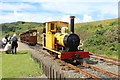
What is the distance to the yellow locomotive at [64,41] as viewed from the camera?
369 inches

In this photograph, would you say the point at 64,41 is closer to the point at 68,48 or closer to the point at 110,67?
the point at 68,48

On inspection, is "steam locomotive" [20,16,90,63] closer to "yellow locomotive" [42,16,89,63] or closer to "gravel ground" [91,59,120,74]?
"yellow locomotive" [42,16,89,63]

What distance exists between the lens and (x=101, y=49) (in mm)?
16125

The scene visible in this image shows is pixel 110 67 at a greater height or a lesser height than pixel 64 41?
lesser

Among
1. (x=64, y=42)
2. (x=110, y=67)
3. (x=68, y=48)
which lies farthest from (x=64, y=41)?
(x=110, y=67)

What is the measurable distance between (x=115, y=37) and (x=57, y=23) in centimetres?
887

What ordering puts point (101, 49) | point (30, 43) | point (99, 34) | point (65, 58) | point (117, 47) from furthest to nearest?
point (30, 43)
point (99, 34)
point (101, 49)
point (117, 47)
point (65, 58)

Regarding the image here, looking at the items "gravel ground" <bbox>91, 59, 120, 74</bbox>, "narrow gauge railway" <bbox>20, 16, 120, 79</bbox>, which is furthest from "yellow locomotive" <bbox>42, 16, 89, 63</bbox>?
"gravel ground" <bbox>91, 59, 120, 74</bbox>

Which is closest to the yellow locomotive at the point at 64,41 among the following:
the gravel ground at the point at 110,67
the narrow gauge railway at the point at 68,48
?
the narrow gauge railway at the point at 68,48

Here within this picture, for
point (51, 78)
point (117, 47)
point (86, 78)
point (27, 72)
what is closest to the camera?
point (86, 78)

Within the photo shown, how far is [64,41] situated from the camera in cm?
978

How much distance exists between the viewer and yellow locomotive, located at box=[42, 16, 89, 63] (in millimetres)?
9367

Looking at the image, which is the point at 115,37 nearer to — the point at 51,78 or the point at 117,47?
the point at 117,47

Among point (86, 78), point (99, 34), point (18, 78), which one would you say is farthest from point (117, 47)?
point (18, 78)
